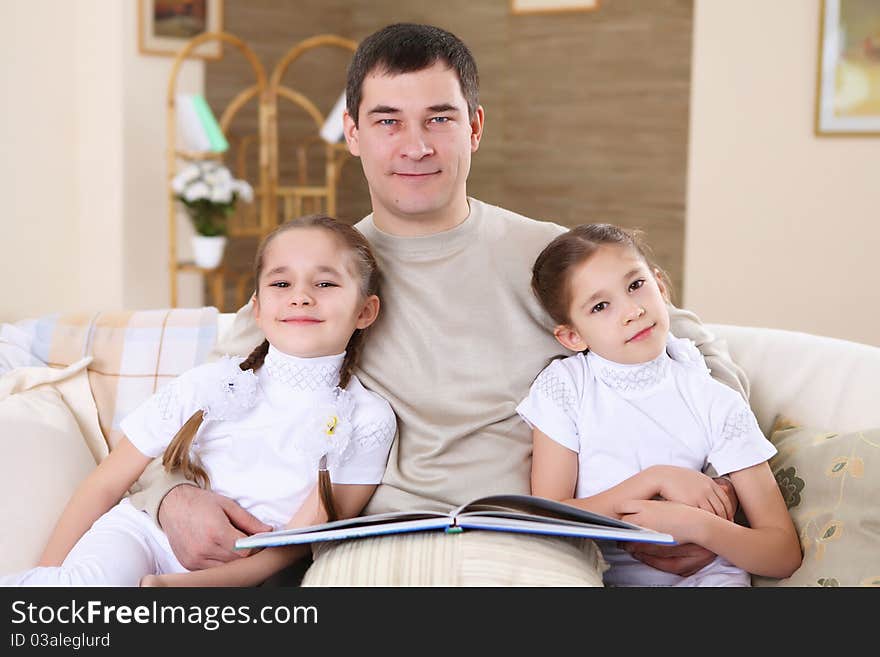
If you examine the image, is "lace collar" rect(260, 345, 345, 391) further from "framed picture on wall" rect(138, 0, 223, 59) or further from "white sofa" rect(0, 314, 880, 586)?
"framed picture on wall" rect(138, 0, 223, 59)

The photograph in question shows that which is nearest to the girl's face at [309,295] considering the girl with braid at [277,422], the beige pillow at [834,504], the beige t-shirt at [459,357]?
the girl with braid at [277,422]

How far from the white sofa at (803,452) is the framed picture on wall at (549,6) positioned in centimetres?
352

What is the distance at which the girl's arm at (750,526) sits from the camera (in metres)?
1.64

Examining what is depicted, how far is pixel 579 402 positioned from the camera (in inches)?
71.3

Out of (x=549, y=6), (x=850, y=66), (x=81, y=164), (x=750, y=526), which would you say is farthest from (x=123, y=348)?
(x=549, y=6)

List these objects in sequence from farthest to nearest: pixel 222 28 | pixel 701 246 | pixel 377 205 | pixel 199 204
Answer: pixel 222 28 → pixel 701 246 → pixel 199 204 → pixel 377 205

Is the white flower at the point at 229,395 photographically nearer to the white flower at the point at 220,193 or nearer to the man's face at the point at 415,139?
the man's face at the point at 415,139

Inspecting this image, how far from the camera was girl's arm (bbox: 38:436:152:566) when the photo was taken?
185cm

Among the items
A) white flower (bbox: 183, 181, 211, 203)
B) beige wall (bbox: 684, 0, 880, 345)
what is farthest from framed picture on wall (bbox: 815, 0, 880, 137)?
white flower (bbox: 183, 181, 211, 203)

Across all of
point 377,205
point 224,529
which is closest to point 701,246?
point 377,205

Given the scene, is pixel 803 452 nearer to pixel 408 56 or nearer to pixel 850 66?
pixel 408 56

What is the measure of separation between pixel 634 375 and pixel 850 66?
11.5 ft
